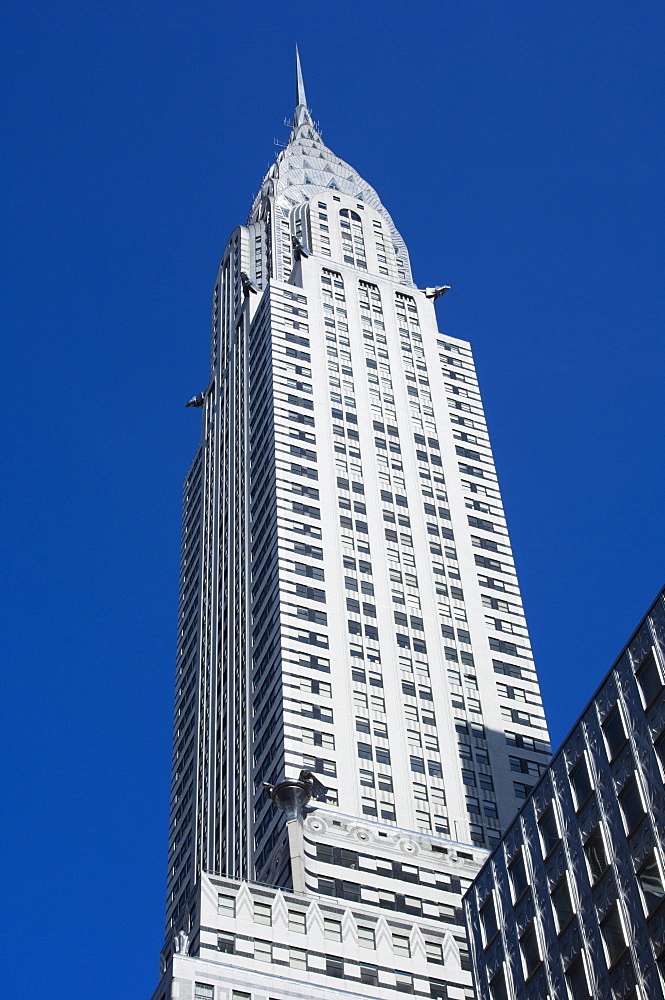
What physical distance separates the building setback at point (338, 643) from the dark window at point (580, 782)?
97.7ft

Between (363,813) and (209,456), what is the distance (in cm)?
6028

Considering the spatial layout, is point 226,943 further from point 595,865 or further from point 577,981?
point 595,865

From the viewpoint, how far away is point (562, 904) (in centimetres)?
5984

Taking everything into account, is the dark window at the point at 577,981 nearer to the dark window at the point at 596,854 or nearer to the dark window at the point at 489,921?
the dark window at the point at 596,854

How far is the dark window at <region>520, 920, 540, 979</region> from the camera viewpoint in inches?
2394

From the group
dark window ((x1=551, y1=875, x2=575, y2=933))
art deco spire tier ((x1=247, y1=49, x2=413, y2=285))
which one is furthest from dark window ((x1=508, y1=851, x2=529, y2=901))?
art deco spire tier ((x1=247, y1=49, x2=413, y2=285))

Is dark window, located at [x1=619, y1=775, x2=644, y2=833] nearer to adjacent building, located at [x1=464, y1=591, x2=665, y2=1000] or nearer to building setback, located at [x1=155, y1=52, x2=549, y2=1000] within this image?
adjacent building, located at [x1=464, y1=591, x2=665, y2=1000]

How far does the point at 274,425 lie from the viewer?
137m

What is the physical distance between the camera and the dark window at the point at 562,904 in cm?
5906

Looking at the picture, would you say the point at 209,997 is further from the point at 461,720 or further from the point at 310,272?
the point at 310,272

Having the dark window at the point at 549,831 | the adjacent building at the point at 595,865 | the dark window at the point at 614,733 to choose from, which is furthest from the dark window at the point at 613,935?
the dark window at the point at 614,733

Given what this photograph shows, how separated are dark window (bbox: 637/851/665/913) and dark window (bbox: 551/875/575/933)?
5.05 metres

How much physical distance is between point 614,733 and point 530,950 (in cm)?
957

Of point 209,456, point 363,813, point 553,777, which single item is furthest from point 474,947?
point 209,456
